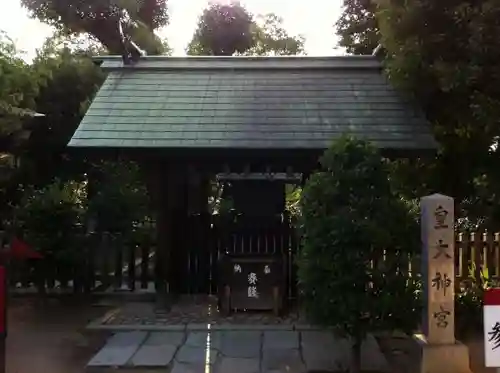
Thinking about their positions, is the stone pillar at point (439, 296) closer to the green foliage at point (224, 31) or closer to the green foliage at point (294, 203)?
the green foliage at point (294, 203)

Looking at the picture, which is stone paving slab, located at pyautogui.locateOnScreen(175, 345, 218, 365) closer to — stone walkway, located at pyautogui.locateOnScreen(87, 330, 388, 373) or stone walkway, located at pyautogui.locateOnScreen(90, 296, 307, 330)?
stone walkway, located at pyautogui.locateOnScreen(87, 330, 388, 373)

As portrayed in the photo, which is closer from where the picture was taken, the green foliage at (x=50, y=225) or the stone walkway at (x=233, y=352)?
the stone walkway at (x=233, y=352)

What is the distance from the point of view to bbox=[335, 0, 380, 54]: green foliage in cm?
2316

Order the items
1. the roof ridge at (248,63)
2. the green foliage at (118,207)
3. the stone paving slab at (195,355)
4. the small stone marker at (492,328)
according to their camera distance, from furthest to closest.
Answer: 1. the green foliage at (118,207)
2. the roof ridge at (248,63)
3. the stone paving slab at (195,355)
4. the small stone marker at (492,328)

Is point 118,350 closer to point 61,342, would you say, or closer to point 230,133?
point 61,342

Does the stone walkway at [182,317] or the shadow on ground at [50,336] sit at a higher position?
the stone walkway at [182,317]

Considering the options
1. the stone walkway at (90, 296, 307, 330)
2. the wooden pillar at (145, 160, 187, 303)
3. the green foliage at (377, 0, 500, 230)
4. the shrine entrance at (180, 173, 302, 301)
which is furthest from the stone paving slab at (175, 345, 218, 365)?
the green foliage at (377, 0, 500, 230)

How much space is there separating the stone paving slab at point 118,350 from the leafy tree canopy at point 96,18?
19.7 meters

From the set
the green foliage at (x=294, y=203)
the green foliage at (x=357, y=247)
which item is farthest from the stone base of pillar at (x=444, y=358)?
the green foliage at (x=294, y=203)

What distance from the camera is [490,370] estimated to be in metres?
7.57

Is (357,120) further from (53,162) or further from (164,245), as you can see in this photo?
(53,162)

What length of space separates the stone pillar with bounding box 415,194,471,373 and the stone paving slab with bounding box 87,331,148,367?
3.62 metres

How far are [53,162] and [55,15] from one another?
1285 cm

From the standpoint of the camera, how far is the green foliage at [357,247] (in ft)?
22.5
